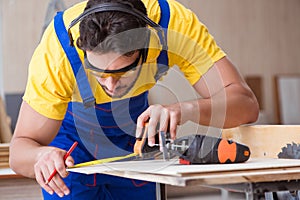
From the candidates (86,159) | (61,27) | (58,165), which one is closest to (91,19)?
(61,27)

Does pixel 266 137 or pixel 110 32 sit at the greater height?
pixel 110 32

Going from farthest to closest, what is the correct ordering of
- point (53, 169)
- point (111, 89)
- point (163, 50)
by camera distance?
1. point (163, 50)
2. point (111, 89)
3. point (53, 169)

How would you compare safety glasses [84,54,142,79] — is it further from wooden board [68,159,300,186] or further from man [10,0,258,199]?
wooden board [68,159,300,186]

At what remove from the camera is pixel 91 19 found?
1.40 metres

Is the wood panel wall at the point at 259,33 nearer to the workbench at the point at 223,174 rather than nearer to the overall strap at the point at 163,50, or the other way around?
the overall strap at the point at 163,50

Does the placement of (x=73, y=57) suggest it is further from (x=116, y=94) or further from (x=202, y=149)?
(x=202, y=149)

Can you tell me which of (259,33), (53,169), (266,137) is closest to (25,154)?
(53,169)

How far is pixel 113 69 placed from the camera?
1438 mm

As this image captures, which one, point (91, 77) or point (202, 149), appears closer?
point (202, 149)

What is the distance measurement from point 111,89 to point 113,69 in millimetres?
94

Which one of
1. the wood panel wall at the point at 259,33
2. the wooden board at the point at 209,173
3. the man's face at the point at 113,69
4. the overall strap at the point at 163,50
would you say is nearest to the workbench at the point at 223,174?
the wooden board at the point at 209,173

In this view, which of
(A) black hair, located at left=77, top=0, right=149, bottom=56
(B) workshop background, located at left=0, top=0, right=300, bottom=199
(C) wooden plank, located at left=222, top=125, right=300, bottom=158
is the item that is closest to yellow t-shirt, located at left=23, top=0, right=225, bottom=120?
(A) black hair, located at left=77, top=0, right=149, bottom=56

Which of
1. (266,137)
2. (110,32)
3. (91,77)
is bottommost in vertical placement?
(266,137)

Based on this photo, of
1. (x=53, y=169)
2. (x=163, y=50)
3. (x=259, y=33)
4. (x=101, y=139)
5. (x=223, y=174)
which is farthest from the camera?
(x=259, y=33)
